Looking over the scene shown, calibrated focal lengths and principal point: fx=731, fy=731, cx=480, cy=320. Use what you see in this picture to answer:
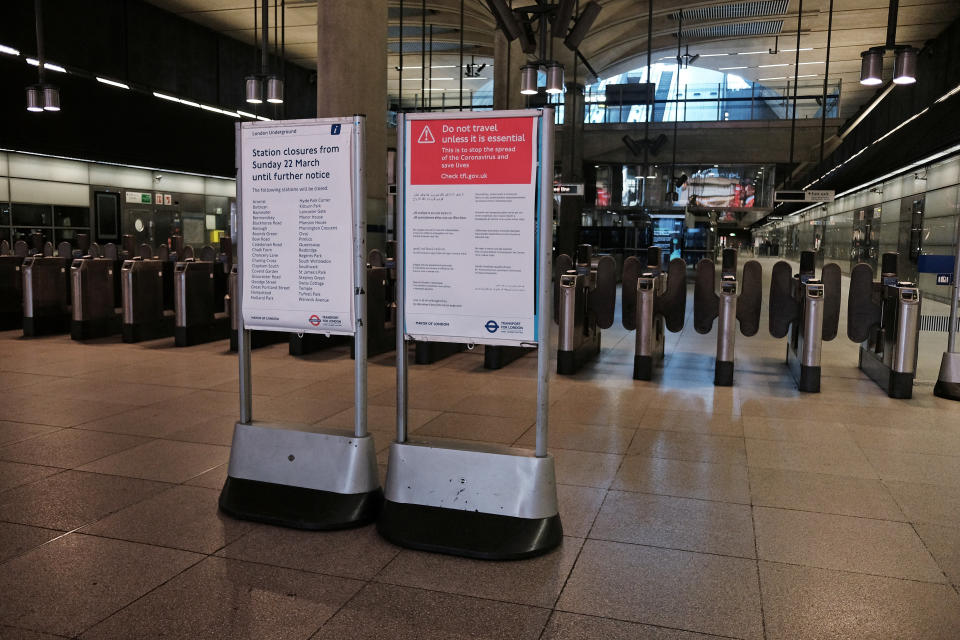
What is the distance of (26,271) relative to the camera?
9828 millimetres

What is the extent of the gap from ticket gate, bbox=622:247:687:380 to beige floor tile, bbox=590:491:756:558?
3.63 meters

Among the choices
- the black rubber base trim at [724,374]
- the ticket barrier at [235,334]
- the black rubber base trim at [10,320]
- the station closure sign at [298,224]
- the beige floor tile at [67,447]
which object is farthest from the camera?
the black rubber base trim at [10,320]

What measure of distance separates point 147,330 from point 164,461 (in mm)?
5757

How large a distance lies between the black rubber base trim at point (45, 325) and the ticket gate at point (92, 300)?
1.03 ft

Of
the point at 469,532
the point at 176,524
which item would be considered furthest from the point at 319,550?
the point at 176,524

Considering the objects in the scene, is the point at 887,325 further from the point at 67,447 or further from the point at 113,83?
the point at 113,83

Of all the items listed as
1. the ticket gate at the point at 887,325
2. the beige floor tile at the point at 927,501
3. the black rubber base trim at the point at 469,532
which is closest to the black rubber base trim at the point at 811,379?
the ticket gate at the point at 887,325

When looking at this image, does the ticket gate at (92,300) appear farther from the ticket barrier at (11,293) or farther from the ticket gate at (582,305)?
the ticket gate at (582,305)

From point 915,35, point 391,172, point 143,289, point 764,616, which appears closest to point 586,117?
point 915,35

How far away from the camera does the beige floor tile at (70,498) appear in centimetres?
348

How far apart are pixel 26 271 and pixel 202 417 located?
6058mm

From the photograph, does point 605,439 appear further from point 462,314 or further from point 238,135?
point 238,135

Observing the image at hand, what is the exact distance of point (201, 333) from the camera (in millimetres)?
9391

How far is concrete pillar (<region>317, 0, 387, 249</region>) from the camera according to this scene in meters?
11.0
